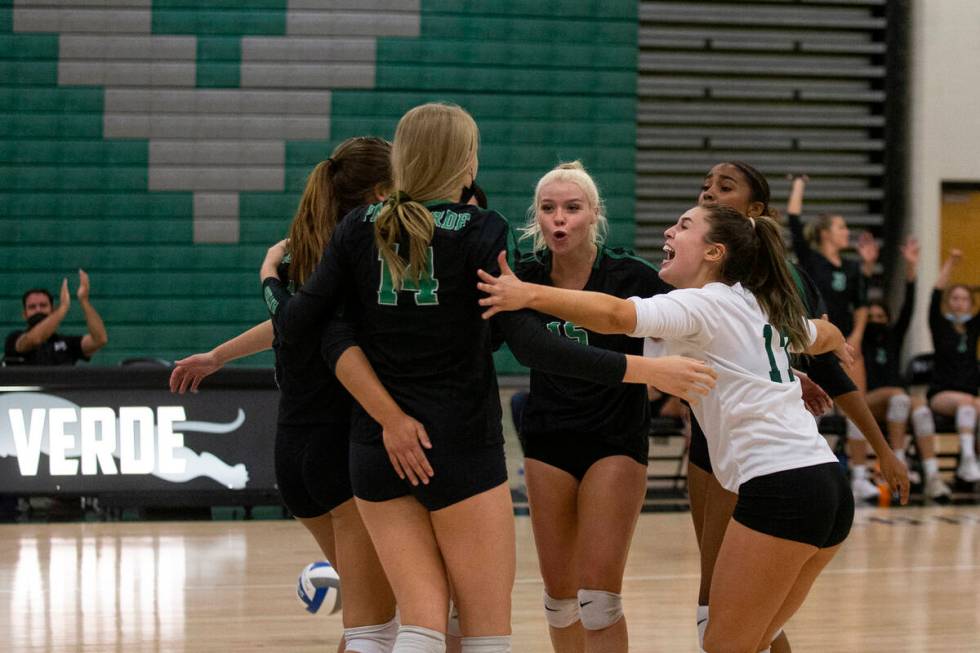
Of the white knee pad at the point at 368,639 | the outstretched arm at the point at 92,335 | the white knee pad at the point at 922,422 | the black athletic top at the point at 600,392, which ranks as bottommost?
the white knee pad at the point at 922,422

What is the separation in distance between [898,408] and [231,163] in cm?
663

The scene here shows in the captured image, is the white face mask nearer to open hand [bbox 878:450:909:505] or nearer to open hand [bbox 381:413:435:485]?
open hand [bbox 878:450:909:505]

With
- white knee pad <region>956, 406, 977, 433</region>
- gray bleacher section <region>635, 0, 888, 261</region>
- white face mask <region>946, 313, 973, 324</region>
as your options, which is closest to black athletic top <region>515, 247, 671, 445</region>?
white knee pad <region>956, 406, 977, 433</region>

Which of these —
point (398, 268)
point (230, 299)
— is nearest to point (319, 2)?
point (230, 299)

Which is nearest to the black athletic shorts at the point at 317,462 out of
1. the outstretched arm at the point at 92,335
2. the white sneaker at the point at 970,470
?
the outstretched arm at the point at 92,335

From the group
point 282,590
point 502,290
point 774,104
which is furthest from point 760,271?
point 774,104

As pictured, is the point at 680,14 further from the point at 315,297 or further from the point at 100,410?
the point at 315,297

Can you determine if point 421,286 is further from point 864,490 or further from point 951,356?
point 951,356

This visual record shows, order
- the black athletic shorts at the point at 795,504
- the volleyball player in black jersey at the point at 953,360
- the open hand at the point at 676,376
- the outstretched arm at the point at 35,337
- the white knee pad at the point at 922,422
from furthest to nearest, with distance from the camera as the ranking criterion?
the volleyball player in black jersey at the point at 953,360 → the white knee pad at the point at 922,422 → the outstretched arm at the point at 35,337 → the black athletic shorts at the point at 795,504 → the open hand at the point at 676,376

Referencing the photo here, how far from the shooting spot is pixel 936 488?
7.98 m

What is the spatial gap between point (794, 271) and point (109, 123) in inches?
372

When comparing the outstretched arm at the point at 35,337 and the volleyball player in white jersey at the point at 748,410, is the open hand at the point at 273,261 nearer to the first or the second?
the volleyball player in white jersey at the point at 748,410

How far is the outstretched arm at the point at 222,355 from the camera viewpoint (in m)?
3.12

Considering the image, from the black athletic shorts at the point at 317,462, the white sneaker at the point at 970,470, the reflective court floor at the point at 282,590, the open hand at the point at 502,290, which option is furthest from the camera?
the white sneaker at the point at 970,470
